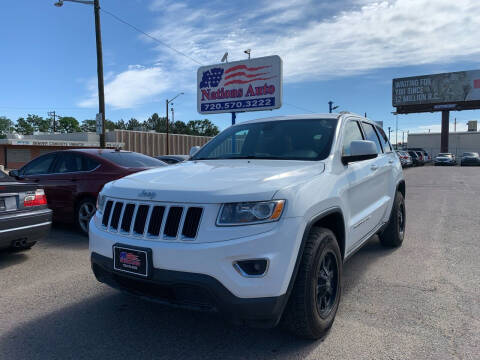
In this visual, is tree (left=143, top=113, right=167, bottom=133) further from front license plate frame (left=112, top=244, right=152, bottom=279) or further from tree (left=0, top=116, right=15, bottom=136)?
front license plate frame (left=112, top=244, right=152, bottom=279)

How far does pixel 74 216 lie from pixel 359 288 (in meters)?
4.75

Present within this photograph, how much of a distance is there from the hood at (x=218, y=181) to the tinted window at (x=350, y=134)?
638 mm

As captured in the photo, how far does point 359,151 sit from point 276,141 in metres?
0.84

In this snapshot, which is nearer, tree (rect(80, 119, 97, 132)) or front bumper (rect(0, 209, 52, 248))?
front bumper (rect(0, 209, 52, 248))

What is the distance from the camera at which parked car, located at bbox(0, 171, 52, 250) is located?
4.44m

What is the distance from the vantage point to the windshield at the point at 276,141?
3504mm

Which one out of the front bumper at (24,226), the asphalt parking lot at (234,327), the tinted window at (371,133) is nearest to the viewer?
the asphalt parking lot at (234,327)

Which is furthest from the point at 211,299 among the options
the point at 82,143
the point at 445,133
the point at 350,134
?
the point at 445,133

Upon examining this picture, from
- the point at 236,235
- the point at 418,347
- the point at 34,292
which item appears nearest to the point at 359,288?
the point at 418,347

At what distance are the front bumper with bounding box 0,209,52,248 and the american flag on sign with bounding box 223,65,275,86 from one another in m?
11.3

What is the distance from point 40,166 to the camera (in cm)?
699

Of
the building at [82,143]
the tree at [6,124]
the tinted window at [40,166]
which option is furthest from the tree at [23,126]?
the tinted window at [40,166]

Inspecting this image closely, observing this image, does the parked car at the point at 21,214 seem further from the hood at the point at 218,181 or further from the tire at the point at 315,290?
the tire at the point at 315,290

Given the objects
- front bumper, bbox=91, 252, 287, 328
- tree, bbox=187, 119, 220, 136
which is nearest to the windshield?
front bumper, bbox=91, 252, 287, 328
